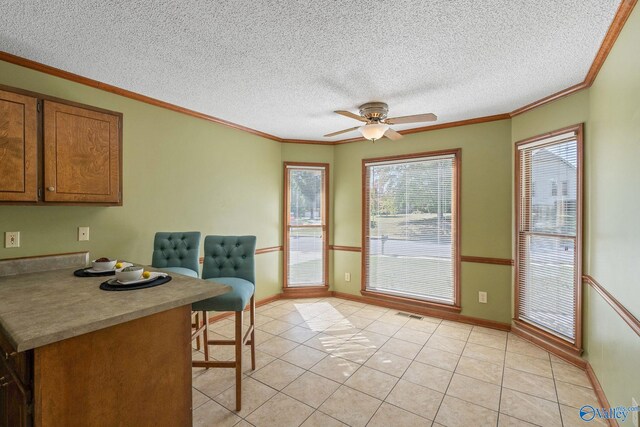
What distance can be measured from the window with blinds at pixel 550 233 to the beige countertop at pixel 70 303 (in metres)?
3.04

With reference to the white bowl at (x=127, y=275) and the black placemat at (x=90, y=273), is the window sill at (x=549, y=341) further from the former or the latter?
the black placemat at (x=90, y=273)

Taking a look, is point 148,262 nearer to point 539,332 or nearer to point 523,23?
point 523,23

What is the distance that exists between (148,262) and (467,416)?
9.81 ft

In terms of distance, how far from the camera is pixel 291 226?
4512 mm

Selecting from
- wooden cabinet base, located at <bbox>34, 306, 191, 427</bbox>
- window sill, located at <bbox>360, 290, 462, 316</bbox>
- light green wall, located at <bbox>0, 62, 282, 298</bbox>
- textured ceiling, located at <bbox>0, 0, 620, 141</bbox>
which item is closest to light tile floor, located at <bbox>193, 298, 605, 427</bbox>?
window sill, located at <bbox>360, 290, 462, 316</bbox>

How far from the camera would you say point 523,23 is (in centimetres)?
172

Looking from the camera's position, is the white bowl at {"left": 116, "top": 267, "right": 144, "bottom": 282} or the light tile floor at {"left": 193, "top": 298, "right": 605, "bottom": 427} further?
the light tile floor at {"left": 193, "top": 298, "right": 605, "bottom": 427}

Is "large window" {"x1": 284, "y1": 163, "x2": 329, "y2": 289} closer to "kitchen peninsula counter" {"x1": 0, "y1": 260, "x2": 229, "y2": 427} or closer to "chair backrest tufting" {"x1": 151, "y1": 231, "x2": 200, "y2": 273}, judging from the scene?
"chair backrest tufting" {"x1": 151, "y1": 231, "x2": 200, "y2": 273}

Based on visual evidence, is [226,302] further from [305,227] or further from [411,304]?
[411,304]

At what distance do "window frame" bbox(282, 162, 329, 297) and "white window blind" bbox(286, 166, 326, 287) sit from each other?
2 centimetres

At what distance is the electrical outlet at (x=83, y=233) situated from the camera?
95.7 inches

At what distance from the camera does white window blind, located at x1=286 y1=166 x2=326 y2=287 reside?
4.54 metres


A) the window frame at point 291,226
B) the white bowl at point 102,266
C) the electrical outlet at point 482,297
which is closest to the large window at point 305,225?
the window frame at point 291,226

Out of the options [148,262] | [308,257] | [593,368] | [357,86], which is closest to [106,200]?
[148,262]
